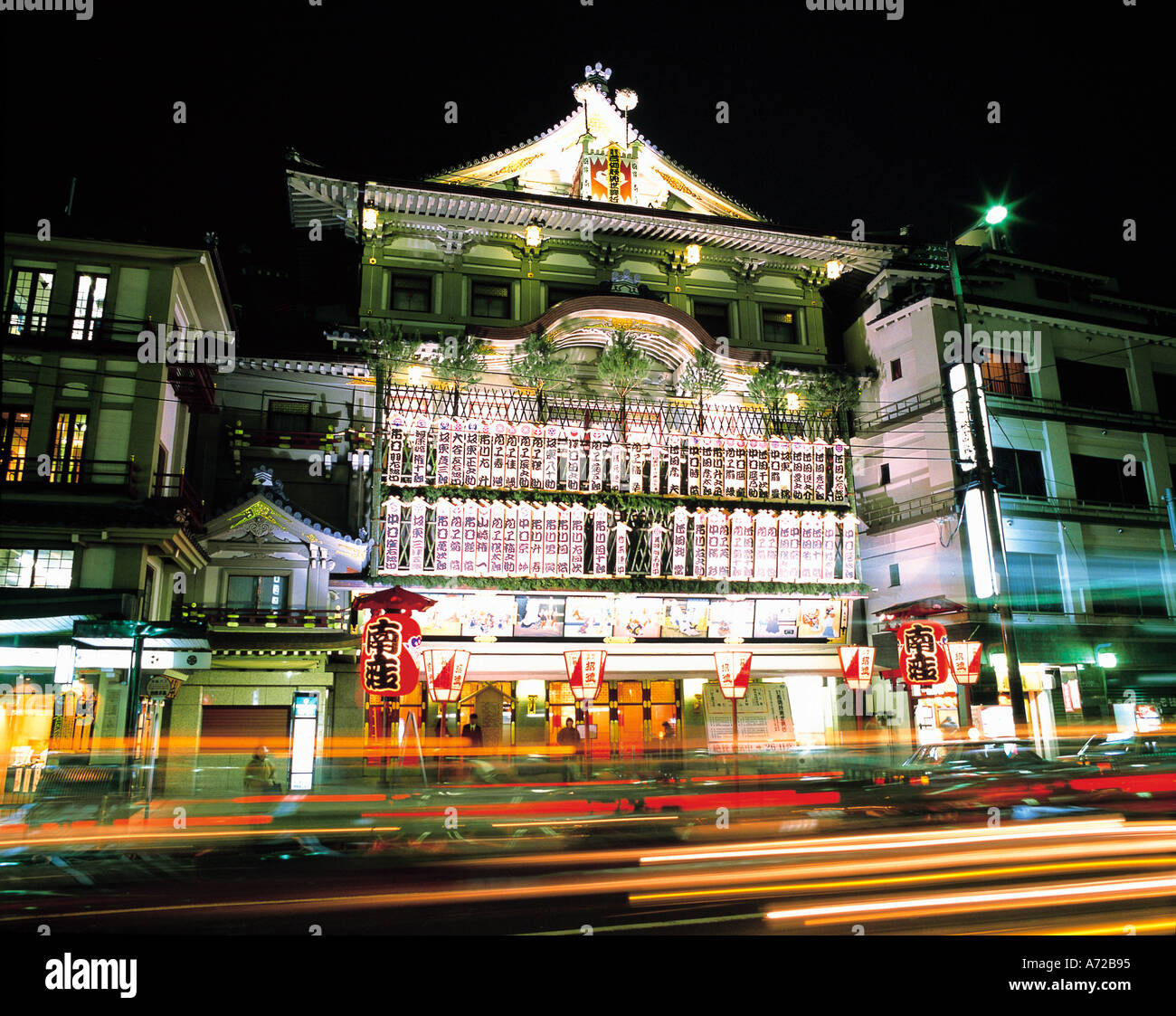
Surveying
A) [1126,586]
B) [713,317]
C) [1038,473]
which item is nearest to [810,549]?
[713,317]

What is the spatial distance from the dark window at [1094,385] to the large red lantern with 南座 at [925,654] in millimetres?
13638

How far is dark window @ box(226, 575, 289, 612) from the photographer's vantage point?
24.8 meters

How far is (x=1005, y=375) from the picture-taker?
104 ft

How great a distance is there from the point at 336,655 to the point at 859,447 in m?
20.5

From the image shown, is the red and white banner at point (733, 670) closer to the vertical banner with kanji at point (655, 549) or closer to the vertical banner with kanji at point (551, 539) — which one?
the vertical banner with kanji at point (655, 549)

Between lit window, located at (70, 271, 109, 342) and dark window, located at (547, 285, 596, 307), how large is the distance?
14.0 meters

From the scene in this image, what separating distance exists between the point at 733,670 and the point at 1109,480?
18.2 meters

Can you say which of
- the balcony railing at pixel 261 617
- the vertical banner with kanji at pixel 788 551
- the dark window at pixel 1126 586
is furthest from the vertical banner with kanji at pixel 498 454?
the dark window at pixel 1126 586

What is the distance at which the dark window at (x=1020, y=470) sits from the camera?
99.9 feet

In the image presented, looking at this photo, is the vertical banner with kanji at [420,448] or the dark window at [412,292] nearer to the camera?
the vertical banner with kanji at [420,448]

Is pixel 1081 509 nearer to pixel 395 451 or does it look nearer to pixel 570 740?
pixel 570 740

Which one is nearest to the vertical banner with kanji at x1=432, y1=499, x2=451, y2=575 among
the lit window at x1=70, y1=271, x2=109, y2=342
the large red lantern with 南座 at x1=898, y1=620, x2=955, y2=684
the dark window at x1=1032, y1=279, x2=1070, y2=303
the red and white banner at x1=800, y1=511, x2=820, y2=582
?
the lit window at x1=70, y1=271, x2=109, y2=342

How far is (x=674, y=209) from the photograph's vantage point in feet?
105

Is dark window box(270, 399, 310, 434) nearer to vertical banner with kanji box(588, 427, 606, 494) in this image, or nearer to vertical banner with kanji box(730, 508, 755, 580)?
vertical banner with kanji box(588, 427, 606, 494)
